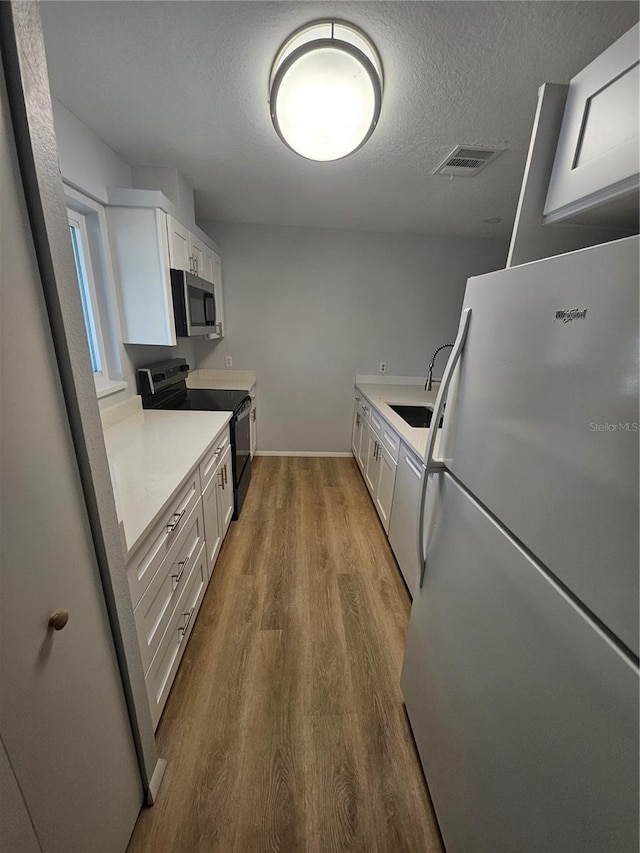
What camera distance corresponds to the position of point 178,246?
2.18 meters

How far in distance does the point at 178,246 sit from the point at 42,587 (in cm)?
223

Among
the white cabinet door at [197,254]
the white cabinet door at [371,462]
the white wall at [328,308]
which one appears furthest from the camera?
the white wall at [328,308]

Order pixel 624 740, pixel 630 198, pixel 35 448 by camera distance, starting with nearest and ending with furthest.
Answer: pixel 624 740 < pixel 35 448 < pixel 630 198

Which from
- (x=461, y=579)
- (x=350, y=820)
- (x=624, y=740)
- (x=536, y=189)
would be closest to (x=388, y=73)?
(x=536, y=189)

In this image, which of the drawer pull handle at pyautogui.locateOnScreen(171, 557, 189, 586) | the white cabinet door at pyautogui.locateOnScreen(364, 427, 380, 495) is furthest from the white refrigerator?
the white cabinet door at pyautogui.locateOnScreen(364, 427, 380, 495)

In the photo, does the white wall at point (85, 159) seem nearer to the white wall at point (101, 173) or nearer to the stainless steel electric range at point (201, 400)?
the white wall at point (101, 173)

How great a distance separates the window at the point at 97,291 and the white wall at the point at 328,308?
147cm

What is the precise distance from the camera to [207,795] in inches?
44.1

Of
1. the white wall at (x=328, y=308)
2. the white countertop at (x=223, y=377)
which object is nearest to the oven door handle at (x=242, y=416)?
the white countertop at (x=223, y=377)

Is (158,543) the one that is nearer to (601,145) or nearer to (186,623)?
(186,623)

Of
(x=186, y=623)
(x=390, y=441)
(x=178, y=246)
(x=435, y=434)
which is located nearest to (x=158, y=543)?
(x=186, y=623)

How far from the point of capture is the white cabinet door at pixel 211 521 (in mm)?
1835

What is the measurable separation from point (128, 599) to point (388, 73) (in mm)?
2064

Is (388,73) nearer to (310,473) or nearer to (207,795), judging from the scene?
(207,795)
